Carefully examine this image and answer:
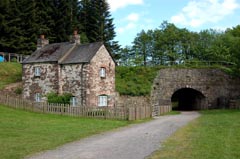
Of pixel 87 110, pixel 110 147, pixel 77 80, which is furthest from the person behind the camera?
pixel 77 80

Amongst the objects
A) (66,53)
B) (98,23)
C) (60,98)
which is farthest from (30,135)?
(98,23)

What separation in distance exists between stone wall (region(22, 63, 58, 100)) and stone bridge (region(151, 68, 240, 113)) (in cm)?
1183

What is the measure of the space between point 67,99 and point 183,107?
73.1ft

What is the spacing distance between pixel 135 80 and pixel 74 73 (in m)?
9.59

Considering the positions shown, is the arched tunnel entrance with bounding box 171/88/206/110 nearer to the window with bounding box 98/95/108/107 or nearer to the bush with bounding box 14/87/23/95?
the window with bounding box 98/95/108/107

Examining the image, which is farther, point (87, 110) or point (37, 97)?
point (37, 97)

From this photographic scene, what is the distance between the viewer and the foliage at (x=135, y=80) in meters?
40.1

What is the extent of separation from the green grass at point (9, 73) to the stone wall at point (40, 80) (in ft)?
17.6

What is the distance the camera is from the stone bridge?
137ft

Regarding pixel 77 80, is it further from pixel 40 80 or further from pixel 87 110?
pixel 87 110

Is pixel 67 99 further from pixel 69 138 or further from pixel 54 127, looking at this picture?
pixel 69 138

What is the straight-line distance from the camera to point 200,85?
4181 cm

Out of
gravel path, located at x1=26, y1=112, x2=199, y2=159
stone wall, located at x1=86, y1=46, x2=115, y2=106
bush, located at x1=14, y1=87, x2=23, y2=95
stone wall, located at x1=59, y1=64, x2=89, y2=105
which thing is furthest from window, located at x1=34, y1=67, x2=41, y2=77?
gravel path, located at x1=26, y1=112, x2=199, y2=159

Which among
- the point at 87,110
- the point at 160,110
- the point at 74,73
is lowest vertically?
the point at 160,110
